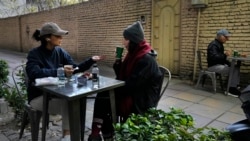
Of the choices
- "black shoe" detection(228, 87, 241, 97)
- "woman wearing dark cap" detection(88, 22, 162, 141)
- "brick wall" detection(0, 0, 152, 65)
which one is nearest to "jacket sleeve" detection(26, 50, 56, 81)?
"woman wearing dark cap" detection(88, 22, 162, 141)

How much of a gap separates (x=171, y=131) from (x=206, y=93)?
3691mm

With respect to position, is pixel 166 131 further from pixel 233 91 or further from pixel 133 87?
pixel 233 91

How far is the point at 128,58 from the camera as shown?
2.53 metres

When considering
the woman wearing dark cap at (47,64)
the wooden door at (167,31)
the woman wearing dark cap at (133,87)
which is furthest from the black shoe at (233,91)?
the woman wearing dark cap at (47,64)

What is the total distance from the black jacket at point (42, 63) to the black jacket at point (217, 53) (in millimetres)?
3007

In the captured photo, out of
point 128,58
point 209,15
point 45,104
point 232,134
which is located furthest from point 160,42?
point 232,134

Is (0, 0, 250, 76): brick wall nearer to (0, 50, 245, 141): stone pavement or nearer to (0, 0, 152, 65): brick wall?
(0, 0, 152, 65): brick wall

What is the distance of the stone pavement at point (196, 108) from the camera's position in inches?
122

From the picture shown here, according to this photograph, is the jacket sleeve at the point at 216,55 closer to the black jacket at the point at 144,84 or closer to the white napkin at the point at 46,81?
the black jacket at the point at 144,84

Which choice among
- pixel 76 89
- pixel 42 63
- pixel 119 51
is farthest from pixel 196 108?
pixel 42 63

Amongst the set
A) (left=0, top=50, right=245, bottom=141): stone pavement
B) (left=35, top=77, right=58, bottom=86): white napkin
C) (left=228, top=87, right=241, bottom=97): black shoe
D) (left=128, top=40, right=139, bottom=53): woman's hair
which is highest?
(left=128, top=40, right=139, bottom=53): woman's hair

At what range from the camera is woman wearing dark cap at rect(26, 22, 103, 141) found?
2.45 meters

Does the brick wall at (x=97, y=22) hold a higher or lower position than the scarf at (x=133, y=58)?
higher

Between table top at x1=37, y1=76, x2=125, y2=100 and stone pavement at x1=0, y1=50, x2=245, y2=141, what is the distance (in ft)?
3.12
